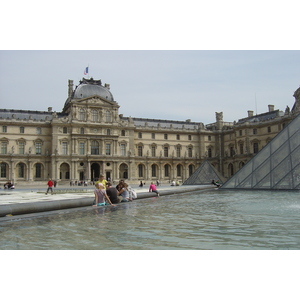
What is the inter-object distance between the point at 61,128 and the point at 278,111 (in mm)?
32888

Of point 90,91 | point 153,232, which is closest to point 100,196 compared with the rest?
point 153,232

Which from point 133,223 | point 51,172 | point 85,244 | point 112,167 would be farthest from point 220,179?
point 85,244

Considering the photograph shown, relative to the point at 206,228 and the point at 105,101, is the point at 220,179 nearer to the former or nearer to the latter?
the point at 105,101

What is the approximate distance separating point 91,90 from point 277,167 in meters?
Answer: 38.9

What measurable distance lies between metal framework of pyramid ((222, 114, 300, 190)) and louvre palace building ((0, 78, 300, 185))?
98.2ft

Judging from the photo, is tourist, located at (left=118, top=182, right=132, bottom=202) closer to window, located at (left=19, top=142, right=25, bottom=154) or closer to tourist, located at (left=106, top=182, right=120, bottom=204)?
tourist, located at (left=106, top=182, right=120, bottom=204)

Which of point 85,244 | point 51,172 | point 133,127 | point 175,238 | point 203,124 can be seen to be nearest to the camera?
point 85,244

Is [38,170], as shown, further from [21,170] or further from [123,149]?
[123,149]

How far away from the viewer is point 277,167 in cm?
2211

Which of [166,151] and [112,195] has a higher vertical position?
[166,151]

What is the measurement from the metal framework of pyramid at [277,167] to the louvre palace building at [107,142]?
29938 mm

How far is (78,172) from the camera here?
53.0 metres

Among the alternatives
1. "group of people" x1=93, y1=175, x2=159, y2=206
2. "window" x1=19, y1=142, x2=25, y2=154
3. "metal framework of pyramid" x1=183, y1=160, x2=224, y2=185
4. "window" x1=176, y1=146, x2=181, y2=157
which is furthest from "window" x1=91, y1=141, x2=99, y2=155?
"group of people" x1=93, y1=175, x2=159, y2=206

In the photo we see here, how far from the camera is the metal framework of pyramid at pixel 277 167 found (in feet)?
70.2
